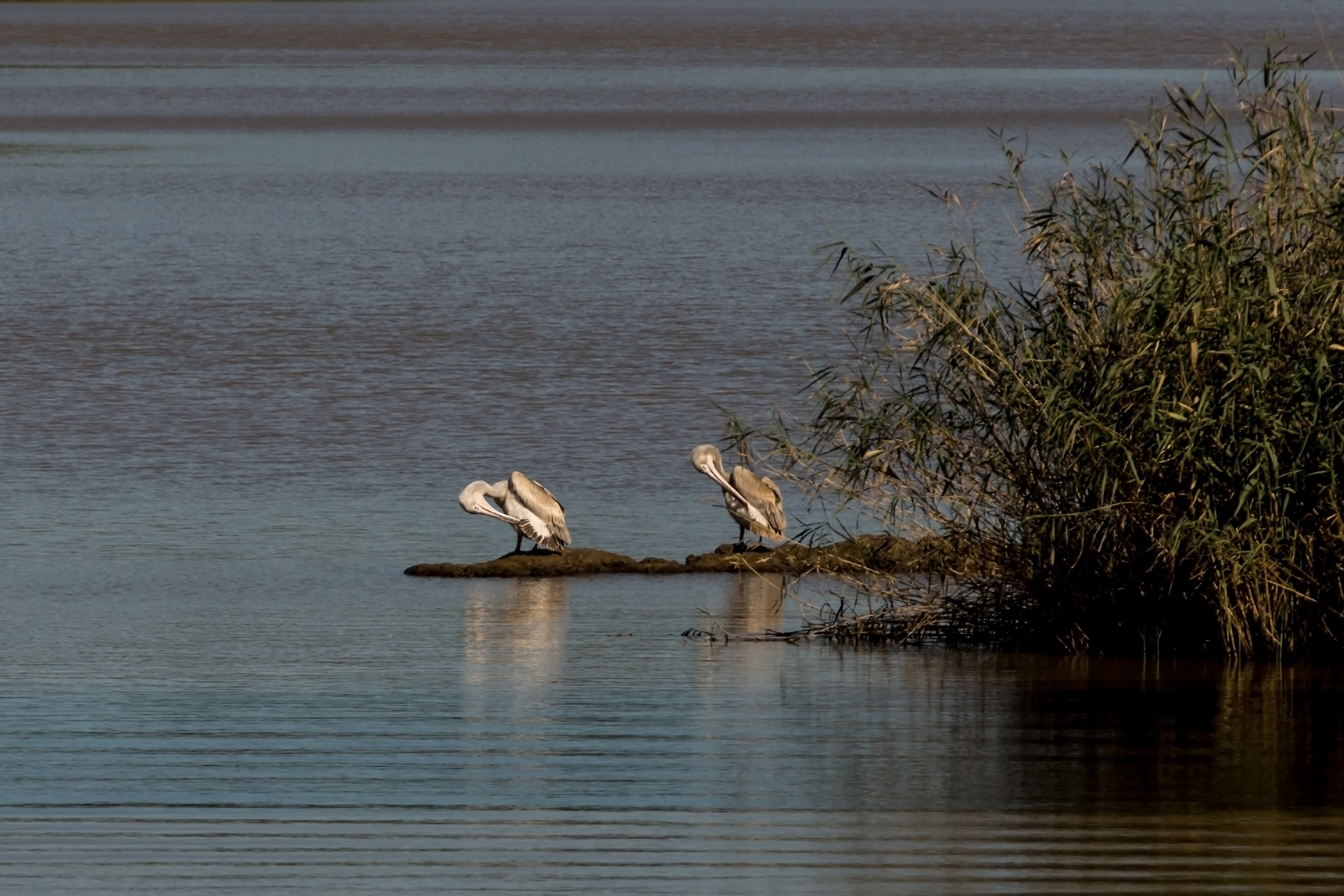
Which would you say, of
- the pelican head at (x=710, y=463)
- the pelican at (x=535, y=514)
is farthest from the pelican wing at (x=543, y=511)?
the pelican head at (x=710, y=463)

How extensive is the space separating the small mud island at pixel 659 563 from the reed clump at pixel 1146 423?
61 centimetres

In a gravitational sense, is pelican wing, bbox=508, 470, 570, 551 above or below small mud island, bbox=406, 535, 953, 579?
above

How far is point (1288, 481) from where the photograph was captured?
855 cm

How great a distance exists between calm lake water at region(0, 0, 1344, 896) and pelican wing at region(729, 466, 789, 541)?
A: 0.46 metres

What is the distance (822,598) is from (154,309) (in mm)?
10838

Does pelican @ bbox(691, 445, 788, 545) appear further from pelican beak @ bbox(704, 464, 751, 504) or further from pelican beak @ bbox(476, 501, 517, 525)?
pelican beak @ bbox(476, 501, 517, 525)

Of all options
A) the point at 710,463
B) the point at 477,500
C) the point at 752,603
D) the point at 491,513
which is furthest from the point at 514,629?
the point at 710,463

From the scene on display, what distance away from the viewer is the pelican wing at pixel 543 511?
11.0 m

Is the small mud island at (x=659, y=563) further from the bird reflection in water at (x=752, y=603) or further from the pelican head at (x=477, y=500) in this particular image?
the pelican head at (x=477, y=500)

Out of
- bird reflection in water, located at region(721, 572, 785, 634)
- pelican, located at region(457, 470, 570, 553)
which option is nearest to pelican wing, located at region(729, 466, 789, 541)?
bird reflection in water, located at region(721, 572, 785, 634)

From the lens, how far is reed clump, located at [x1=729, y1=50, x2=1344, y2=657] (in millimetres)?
8531

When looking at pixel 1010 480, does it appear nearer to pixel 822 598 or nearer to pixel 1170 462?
pixel 1170 462

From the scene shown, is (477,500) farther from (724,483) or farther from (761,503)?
(761,503)

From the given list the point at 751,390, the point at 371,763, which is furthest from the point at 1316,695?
the point at 751,390
